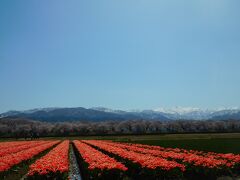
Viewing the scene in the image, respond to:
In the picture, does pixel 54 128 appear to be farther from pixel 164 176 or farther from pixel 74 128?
pixel 164 176

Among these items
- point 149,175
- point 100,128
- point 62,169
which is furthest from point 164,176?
point 100,128

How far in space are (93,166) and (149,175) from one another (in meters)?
2.65

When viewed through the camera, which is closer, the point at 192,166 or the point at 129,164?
the point at 192,166

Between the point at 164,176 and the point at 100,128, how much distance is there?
490 ft

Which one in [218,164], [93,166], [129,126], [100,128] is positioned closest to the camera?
[93,166]

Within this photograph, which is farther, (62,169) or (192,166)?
(192,166)

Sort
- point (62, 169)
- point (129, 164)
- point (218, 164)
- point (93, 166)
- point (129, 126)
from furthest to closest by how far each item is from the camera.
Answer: point (129, 126)
point (129, 164)
point (218, 164)
point (93, 166)
point (62, 169)

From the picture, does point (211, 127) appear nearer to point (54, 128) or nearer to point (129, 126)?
point (129, 126)

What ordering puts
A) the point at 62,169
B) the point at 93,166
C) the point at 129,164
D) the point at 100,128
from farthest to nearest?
the point at 100,128 → the point at 129,164 → the point at 93,166 → the point at 62,169

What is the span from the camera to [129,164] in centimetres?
1939

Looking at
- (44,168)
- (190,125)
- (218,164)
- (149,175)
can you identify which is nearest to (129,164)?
(149,175)

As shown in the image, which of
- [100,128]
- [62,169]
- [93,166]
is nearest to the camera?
[62,169]

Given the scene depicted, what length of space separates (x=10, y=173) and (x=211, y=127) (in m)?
160

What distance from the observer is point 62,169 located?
13.8 m
